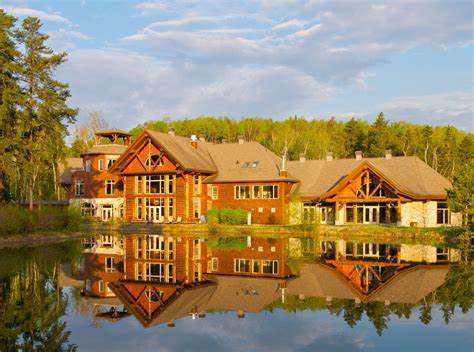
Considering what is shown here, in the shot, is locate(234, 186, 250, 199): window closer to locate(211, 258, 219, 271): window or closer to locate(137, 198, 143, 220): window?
locate(137, 198, 143, 220): window

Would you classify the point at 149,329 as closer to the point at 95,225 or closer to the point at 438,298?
the point at 438,298

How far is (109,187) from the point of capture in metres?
52.2

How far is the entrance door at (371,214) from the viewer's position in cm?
4275

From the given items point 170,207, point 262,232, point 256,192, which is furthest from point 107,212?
point 262,232

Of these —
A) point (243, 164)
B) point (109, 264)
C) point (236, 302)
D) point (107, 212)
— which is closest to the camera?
point (236, 302)

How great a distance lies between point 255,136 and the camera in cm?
9669

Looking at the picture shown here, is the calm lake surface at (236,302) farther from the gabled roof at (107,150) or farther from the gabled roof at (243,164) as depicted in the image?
the gabled roof at (107,150)

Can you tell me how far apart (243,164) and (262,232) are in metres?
11.0

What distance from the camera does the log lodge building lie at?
41.7 metres

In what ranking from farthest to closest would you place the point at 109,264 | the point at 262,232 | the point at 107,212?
1. the point at 107,212
2. the point at 262,232
3. the point at 109,264

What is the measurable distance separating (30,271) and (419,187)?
31.0m

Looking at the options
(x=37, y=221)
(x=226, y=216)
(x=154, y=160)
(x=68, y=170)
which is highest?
(x=154, y=160)

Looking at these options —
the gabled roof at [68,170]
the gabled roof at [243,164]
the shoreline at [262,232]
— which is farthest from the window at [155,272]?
the gabled roof at [68,170]

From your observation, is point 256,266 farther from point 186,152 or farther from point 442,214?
point 186,152
